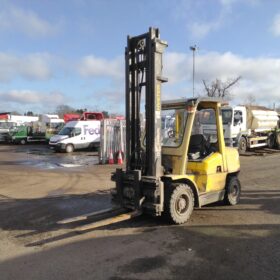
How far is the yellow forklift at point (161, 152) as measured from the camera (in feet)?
22.0

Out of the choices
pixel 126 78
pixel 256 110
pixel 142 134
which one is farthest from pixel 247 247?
pixel 256 110

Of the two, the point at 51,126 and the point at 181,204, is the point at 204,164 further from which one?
the point at 51,126

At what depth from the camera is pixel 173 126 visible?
303 inches

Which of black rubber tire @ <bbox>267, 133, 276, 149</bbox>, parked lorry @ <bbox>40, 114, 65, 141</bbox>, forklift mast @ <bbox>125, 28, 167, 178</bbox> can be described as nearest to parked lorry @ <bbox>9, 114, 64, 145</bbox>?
parked lorry @ <bbox>40, 114, 65, 141</bbox>

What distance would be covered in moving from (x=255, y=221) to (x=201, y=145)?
6.17 feet

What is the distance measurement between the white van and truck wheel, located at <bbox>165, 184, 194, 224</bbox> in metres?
19.8

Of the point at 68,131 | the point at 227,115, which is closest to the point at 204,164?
the point at 227,115

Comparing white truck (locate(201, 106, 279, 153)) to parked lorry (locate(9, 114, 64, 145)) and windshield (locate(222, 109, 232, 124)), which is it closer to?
windshield (locate(222, 109, 232, 124))

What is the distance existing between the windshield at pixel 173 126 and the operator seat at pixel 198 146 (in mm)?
426

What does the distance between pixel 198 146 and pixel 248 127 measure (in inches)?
658

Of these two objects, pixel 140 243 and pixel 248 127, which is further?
pixel 248 127

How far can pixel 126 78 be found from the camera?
7.14m

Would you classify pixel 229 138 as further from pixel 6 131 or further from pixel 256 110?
pixel 6 131

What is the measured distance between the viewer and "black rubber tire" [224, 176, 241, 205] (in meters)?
8.31
